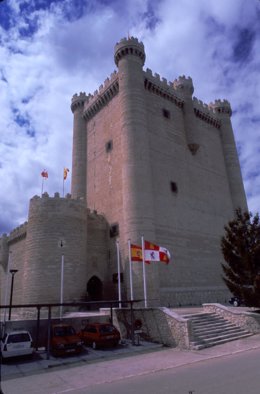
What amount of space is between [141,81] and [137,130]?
627 cm

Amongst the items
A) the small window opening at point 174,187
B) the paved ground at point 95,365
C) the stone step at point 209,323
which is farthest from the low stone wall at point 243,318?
the small window opening at point 174,187

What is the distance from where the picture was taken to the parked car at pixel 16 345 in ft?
46.1

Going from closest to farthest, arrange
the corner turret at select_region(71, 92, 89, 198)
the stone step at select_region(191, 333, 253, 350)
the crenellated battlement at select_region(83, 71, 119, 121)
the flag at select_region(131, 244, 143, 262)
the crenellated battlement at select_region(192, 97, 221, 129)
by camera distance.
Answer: the stone step at select_region(191, 333, 253, 350)
the flag at select_region(131, 244, 143, 262)
the crenellated battlement at select_region(83, 71, 119, 121)
the corner turret at select_region(71, 92, 89, 198)
the crenellated battlement at select_region(192, 97, 221, 129)

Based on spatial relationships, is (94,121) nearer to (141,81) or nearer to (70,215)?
(141,81)

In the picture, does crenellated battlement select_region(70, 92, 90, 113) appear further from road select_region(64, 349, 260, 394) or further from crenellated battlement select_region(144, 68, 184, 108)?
road select_region(64, 349, 260, 394)

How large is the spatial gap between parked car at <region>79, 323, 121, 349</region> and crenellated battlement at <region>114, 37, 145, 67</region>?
2710 centimetres

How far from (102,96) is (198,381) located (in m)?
32.8

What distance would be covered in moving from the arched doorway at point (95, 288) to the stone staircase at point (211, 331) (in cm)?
1234

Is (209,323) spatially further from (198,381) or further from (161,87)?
(161,87)

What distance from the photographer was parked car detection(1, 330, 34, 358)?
14.1 m

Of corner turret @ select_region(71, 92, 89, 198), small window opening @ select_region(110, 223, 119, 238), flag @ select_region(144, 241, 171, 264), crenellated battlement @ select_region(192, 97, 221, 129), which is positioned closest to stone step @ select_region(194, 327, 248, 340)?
flag @ select_region(144, 241, 171, 264)

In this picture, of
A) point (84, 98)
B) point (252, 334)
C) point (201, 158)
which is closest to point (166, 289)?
point (252, 334)

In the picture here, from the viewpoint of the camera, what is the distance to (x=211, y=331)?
17.8 metres

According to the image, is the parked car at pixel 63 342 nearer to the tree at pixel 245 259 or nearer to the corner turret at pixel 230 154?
the tree at pixel 245 259
